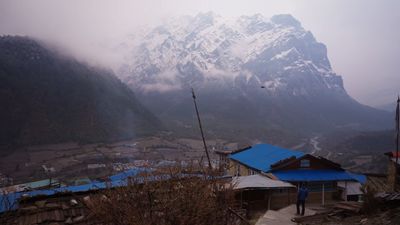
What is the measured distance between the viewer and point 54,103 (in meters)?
94.0

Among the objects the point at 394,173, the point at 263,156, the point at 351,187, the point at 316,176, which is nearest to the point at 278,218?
the point at 316,176

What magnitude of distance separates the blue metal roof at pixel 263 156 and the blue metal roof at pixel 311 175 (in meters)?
1.29

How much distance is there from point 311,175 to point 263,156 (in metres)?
6.07

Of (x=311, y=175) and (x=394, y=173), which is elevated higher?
(x=394, y=173)

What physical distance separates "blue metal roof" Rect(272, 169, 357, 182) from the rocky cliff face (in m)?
69.6

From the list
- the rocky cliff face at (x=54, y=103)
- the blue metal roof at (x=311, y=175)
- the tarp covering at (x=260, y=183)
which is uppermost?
the rocky cliff face at (x=54, y=103)

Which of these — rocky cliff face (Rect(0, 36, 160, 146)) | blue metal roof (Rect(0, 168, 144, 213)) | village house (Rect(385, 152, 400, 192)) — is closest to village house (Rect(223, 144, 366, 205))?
village house (Rect(385, 152, 400, 192))

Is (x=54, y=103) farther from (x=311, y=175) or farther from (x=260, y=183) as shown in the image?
(x=260, y=183)

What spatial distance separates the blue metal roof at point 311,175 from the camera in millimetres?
22312

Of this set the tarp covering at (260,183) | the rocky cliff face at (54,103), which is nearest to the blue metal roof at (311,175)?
the tarp covering at (260,183)

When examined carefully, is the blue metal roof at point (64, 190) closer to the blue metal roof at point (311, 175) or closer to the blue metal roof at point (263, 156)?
the blue metal roof at point (311, 175)

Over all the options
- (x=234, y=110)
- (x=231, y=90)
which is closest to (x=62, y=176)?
(x=234, y=110)

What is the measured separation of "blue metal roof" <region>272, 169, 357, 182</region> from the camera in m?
22.3

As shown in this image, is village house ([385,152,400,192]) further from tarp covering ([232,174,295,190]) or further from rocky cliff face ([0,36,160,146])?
rocky cliff face ([0,36,160,146])
